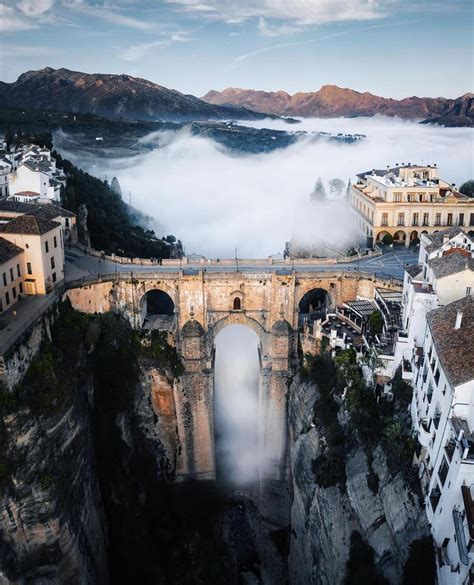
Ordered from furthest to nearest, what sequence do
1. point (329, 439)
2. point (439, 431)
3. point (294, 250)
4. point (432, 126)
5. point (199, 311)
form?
point (432, 126) → point (294, 250) → point (199, 311) → point (329, 439) → point (439, 431)

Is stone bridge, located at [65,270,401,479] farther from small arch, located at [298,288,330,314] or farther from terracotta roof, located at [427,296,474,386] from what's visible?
terracotta roof, located at [427,296,474,386]

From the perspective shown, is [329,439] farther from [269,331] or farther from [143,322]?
[143,322]

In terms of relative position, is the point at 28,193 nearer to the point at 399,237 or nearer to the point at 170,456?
the point at 170,456

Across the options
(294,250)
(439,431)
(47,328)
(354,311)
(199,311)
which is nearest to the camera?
(439,431)

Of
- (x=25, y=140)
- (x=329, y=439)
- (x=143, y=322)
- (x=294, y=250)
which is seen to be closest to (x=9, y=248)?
(x=143, y=322)

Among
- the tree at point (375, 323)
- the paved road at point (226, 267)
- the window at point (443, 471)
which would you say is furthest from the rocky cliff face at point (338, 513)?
the paved road at point (226, 267)

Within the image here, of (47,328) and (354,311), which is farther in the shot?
(354,311)
